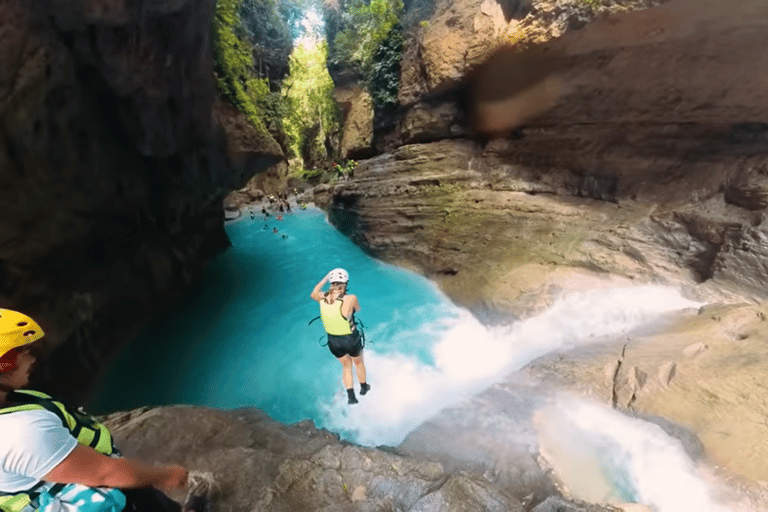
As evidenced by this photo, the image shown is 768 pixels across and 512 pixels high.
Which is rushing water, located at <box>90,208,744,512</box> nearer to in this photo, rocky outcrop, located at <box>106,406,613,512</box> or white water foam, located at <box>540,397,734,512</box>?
white water foam, located at <box>540,397,734,512</box>

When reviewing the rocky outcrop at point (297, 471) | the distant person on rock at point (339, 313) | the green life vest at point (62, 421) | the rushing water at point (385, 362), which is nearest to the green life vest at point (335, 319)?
the distant person on rock at point (339, 313)

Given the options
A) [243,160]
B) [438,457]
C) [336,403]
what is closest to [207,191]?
[243,160]

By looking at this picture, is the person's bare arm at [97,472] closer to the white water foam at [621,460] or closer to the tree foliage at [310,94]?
the white water foam at [621,460]

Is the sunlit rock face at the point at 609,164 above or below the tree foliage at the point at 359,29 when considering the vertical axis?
below

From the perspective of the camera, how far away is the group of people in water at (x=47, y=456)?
4.47 feet

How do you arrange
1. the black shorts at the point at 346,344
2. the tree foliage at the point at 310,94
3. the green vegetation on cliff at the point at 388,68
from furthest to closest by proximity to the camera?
1. the tree foliage at the point at 310,94
2. the green vegetation on cliff at the point at 388,68
3. the black shorts at the point at 346,344

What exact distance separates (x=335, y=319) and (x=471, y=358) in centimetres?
352

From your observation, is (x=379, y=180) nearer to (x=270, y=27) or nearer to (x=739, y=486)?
(x=739, y=486)

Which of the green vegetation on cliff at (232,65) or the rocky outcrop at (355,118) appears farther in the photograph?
the rocky outcrop at (355,118)

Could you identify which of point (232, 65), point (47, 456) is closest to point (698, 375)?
point (47, 456)

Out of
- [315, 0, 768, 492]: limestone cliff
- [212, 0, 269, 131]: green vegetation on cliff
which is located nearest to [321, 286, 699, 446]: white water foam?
[315, 0, 768, 492]: limestone cliff

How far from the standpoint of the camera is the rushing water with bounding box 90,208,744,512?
374 centimetres

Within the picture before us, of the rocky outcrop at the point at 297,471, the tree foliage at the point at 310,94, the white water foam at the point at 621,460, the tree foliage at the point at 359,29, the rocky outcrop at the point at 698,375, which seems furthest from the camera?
the tree foliage at the point at 310,94

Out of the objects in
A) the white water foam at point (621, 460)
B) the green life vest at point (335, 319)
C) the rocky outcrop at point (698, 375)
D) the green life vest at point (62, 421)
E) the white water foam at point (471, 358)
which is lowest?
the white water foam at point (471, 358)
